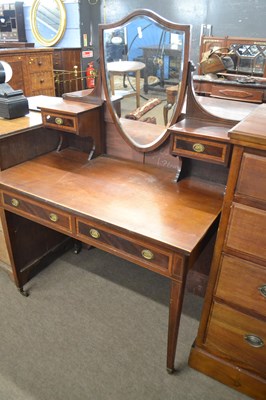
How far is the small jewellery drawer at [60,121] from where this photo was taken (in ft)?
5.53

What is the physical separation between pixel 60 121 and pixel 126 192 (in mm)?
573

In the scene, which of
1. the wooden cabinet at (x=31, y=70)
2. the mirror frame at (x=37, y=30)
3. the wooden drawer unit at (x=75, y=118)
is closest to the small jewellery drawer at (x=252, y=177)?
the wooden drawer unit at (x=75, y=118)

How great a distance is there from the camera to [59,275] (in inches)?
84.3

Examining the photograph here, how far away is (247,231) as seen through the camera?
1.12 metres

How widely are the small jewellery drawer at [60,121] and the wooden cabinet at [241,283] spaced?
92 cm

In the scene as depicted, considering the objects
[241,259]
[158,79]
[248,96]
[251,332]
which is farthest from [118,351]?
[248,96]

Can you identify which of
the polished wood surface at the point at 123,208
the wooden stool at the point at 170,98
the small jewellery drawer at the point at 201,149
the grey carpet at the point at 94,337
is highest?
the wooden stool at the point at 170,98

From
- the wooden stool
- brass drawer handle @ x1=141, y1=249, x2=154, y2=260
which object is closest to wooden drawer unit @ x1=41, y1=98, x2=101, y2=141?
the wooden stool

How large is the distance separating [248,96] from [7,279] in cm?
256

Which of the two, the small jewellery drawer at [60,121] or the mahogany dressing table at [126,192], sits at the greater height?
the small jewellery drawer at [60,121]

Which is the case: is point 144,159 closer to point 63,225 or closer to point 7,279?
point 63,225

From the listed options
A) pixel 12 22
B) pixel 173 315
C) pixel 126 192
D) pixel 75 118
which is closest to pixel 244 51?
pixel 75 118

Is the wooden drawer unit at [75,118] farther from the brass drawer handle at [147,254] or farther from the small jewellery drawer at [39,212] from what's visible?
the brass drawer handle at [147,254]

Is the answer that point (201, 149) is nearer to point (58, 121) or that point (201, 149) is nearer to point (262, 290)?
point (262, 290)
